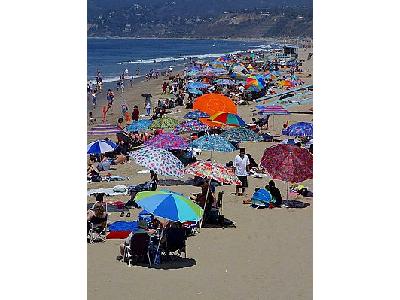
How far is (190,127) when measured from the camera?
16.9 meters

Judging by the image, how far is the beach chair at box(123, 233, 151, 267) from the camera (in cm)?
893

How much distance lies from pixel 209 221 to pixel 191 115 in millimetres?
8065

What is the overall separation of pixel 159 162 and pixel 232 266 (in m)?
2.94

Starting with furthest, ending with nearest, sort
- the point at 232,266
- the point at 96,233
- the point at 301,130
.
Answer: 1. the point at 301,130
2. the point at 96,233
3. the point at 232,266

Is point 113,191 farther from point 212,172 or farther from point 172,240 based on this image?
point 172,240

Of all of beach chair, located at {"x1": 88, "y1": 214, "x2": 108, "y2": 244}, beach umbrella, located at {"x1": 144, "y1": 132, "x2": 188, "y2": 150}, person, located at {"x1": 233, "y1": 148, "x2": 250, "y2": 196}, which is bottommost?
beach chair, located at {"x1": 88, "y1": 214, "x2": 108, "y2": 244}

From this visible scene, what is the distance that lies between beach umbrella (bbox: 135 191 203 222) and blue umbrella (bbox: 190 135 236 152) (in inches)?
152

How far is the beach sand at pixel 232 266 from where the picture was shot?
8117 mm

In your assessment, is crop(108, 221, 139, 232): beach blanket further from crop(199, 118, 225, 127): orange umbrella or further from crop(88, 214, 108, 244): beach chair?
crop(199, 118, 225, 127): orange umbrella

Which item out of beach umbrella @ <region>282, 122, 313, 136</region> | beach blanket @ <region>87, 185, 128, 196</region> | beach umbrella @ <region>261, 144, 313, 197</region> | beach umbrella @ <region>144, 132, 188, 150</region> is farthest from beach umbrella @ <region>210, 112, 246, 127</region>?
beach umbrella @ <region>261, 144, 313, 197</region>

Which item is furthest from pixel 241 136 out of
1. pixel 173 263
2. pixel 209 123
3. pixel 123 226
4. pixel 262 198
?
pixel 173 263

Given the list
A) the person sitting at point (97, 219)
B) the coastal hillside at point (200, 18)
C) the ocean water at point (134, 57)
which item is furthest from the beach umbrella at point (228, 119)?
the coastal hillside at point (200, 18)

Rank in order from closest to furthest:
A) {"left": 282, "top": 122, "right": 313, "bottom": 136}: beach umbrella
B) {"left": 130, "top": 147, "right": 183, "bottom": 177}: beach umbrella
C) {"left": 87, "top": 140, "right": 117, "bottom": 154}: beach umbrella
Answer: {"left": 130, "top": 147, "right": 183, "bottom": 177}: beach umbrella
{"left": 87, "top": 140, "right": 117, "bottom": 154}: beach umbrella
{"left": 282, "top": 122, "right": 313, "bottom": 136}: beach umbrella
